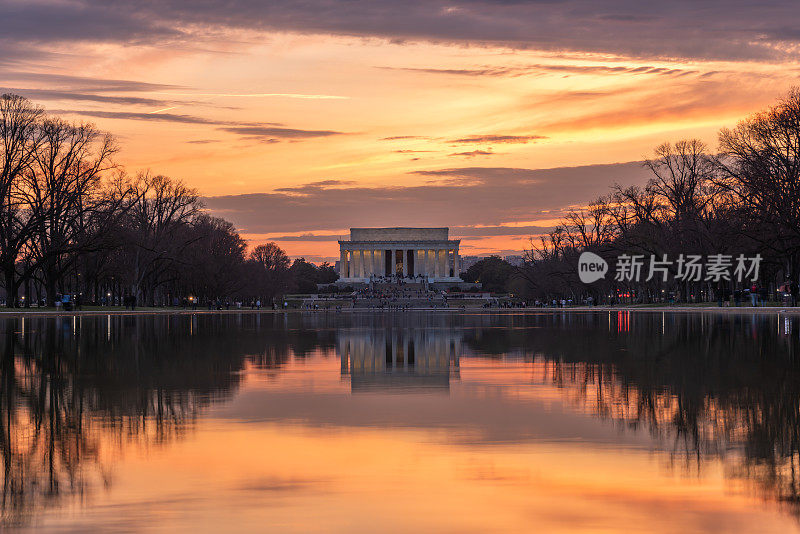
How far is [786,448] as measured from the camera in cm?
1042

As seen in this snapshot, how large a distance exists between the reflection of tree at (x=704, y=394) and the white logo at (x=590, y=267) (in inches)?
3087

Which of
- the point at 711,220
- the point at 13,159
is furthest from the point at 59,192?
the point at 711,220

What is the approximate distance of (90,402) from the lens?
48.9 ft

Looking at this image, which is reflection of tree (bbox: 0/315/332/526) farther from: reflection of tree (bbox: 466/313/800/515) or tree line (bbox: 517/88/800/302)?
tree line (bbox: 517/88/800/302)

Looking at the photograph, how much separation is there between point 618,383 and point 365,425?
256 inches

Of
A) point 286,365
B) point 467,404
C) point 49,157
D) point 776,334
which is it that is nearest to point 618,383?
point 467,404

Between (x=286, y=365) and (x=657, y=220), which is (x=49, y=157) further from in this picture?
(x=286, y=365)

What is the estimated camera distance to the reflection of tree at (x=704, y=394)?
9953 millimetres

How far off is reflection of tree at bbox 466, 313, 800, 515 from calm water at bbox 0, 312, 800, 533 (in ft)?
0.16

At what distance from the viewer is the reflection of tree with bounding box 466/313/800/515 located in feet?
32.7

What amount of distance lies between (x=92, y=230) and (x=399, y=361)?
62.0m

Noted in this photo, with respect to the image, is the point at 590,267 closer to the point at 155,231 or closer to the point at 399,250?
the point at 155,231

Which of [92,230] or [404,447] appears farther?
[92,230]

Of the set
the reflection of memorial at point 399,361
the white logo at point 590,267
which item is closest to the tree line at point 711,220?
the white logo at point 590,267
